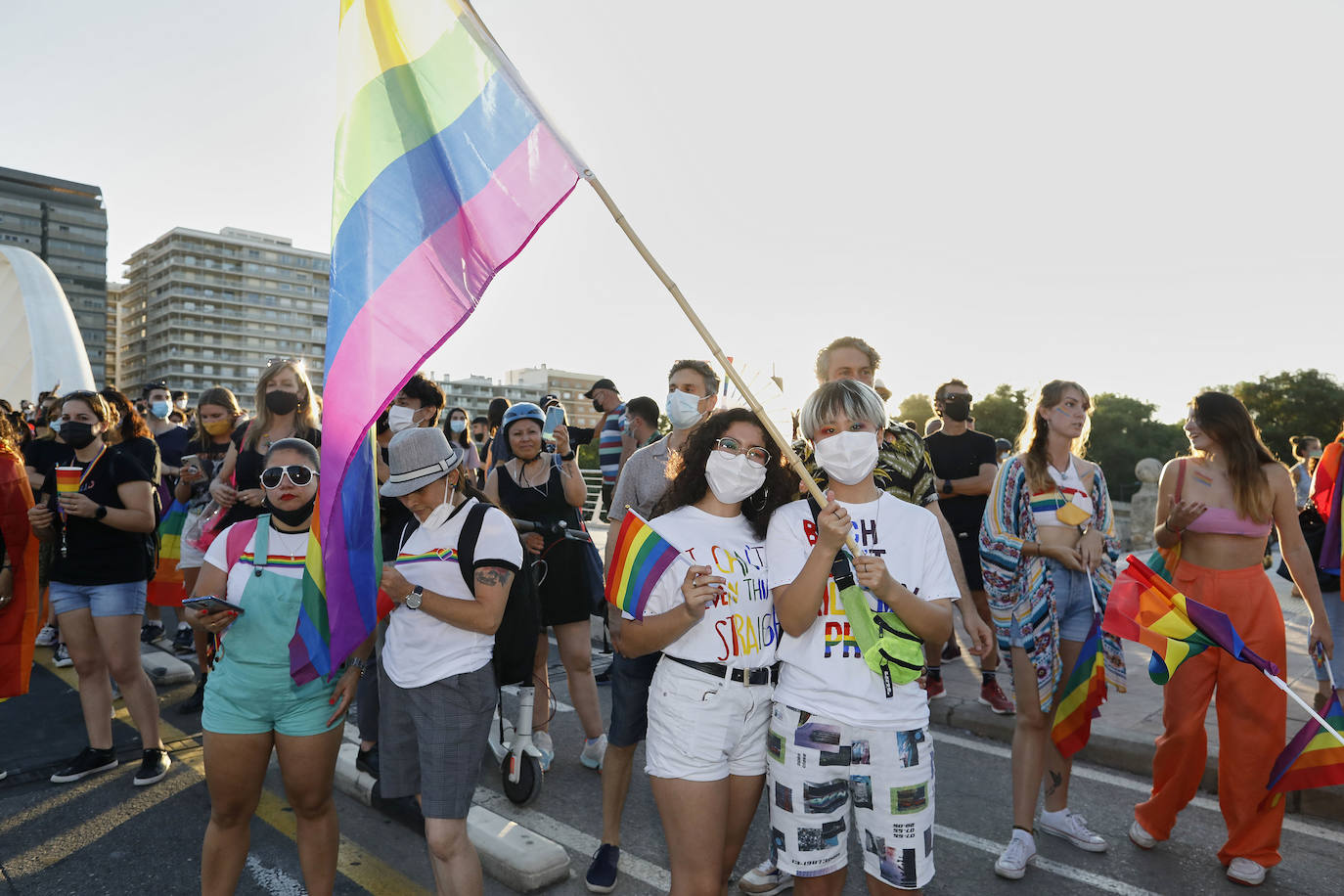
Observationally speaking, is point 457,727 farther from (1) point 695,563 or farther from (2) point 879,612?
(2) point 879,612

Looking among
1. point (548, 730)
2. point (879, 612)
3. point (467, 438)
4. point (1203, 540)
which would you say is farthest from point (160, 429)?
point (1203, 540)

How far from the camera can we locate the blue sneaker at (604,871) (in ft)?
10.7

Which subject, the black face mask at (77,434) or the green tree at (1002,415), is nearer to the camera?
the black face mask at (77,434)

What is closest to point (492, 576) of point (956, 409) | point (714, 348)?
point (714, 348)

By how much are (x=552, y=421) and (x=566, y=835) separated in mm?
2368

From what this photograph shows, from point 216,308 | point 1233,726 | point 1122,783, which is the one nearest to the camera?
point 1233,726

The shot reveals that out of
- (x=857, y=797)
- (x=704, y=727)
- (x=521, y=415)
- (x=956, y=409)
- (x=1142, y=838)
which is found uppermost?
(x=956, y=409)

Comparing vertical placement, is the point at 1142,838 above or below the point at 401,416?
below

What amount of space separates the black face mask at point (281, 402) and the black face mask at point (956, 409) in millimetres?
4641

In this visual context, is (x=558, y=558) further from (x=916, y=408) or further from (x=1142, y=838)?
(x=916, y=408)

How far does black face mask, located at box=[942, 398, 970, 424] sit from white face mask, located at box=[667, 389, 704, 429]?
317 cm

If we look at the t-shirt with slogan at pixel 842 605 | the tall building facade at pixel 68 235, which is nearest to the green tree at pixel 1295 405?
the t-shirt with slogan at pixel 842 605

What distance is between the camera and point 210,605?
8.71 ft

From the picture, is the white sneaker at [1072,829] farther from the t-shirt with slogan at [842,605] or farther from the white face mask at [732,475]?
the white face mask at [732,475]
